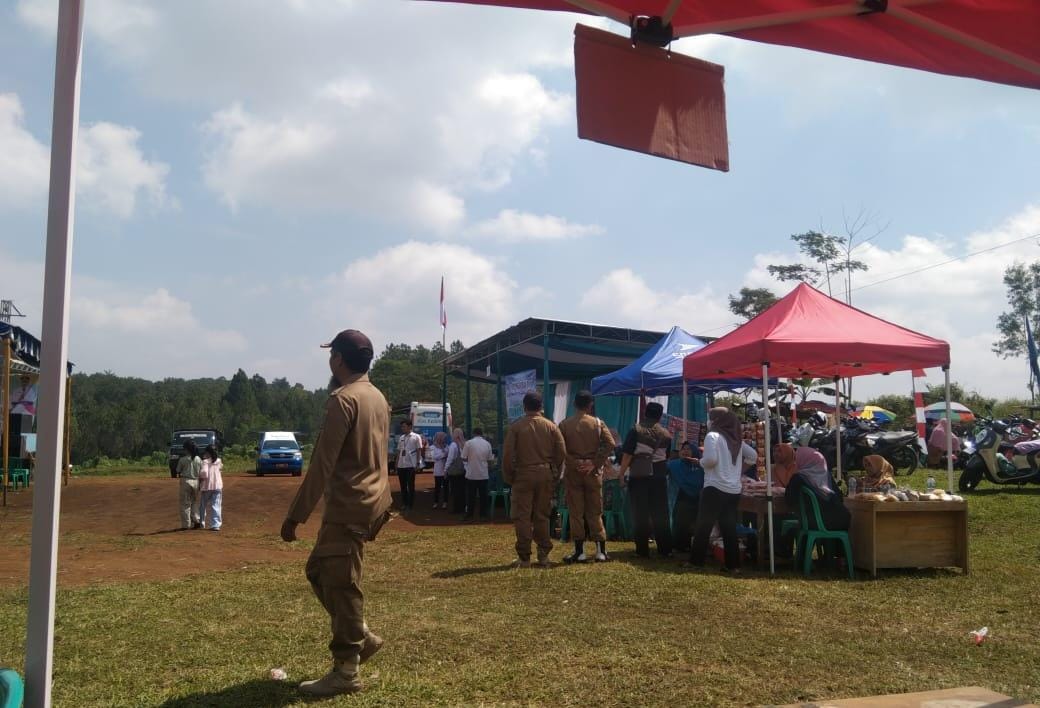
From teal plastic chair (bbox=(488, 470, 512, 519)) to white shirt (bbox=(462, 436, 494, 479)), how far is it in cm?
64

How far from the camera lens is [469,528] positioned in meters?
13.1

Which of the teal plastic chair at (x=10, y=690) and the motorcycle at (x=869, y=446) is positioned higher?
the motorcycle at (x=869, y=446)

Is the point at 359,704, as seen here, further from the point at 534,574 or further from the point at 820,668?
the point at 534,574

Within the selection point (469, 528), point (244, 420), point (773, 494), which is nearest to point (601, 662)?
point (773, 494)

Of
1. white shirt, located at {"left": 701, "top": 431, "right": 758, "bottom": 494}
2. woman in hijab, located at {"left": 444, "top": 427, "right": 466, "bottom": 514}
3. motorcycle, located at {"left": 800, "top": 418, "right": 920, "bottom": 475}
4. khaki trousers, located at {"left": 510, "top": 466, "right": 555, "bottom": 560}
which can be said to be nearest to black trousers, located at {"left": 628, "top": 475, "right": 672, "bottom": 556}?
white shirt, located at {"left": 701, "top": 431, "right": 758, "bottom": 494}

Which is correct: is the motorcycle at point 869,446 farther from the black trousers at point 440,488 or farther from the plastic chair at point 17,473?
the plastic chair at point 17,473

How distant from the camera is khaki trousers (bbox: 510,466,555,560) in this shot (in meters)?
8.17

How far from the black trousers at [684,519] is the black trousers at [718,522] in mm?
762

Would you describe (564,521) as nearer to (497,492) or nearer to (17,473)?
(497,492)

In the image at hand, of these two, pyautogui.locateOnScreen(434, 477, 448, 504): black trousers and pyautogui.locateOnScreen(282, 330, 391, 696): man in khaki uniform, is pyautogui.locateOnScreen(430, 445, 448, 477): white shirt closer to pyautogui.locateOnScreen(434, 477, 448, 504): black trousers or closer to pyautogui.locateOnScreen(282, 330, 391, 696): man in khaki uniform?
pyautogui.locateOnScreen(434, 477, 448, 504): black trousers

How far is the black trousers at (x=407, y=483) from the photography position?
16.1 m

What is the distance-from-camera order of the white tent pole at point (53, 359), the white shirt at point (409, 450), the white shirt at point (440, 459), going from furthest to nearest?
the white shirt at point (440, 459) < the white shirt at point (409, 450) < the white tent pole at point (53, 359)

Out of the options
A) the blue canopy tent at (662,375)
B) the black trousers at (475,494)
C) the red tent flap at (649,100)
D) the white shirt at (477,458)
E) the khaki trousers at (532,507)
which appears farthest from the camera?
the black trousers at (475,494)

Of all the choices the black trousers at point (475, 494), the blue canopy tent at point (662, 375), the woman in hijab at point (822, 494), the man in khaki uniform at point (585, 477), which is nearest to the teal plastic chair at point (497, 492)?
the black trousers at point (475, 494)
